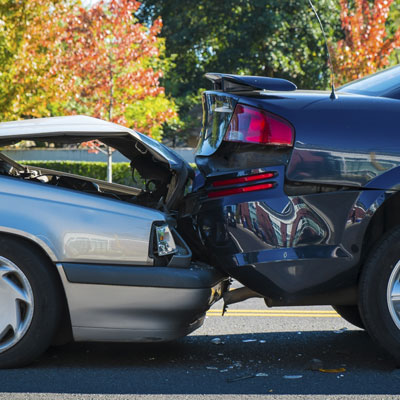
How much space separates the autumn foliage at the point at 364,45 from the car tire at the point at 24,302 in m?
18.8

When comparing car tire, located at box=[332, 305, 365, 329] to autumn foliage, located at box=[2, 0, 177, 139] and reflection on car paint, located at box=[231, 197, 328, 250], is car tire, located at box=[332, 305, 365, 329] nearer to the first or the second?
reflection on car paint, located at box=[231, 197, 328, 250]

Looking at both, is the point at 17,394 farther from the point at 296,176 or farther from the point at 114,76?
the point at 114,76

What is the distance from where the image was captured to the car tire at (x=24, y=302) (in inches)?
161

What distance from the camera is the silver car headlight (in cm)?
418

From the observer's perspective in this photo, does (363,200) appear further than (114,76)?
No

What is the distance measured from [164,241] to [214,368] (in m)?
0.77

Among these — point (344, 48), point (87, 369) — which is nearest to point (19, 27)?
point (344, 48)

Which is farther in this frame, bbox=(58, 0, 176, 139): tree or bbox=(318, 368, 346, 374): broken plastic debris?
bbox=(58, 0, 176, 139): tree

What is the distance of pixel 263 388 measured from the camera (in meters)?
3.84

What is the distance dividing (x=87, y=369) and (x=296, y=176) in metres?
1.57

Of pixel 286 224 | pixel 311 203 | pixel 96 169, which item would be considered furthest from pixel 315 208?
pixel 96 169

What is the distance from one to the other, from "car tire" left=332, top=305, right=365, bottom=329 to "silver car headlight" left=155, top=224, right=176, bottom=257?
59.9 inches

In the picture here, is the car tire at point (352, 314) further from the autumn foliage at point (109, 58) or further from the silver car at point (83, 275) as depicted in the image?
the autumn foliage at point (109, 58)

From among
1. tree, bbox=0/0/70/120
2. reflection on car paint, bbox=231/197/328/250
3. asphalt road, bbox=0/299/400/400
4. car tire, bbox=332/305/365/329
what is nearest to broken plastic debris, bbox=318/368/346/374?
asphalt road, bbox=0/299/400/400
